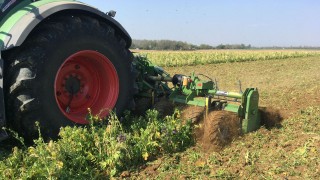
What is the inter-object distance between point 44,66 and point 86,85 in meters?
0.89

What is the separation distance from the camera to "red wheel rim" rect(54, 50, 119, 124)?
3861 mm

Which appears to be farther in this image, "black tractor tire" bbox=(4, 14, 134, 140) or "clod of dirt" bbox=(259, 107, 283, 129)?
"clod of dirt" bbox=(259, 107, 283, 129)

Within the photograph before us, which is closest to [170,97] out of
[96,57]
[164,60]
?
[96,57]

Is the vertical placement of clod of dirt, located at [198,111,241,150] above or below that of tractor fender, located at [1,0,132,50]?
below

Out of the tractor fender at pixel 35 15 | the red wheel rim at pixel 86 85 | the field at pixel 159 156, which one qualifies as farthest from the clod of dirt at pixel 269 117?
the tractor fender at pixel 35 15

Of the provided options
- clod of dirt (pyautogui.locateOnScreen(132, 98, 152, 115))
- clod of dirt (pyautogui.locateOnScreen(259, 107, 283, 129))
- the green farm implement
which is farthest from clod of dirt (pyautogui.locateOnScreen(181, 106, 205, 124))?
clod of dirt (pyautogui.locateOnScreen(259, 107, 283, 129))

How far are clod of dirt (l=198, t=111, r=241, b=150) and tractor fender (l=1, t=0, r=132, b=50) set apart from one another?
64.9 inches

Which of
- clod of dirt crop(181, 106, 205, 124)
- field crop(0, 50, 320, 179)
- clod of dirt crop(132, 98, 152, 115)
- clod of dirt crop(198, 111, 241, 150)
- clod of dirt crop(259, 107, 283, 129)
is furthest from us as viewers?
clod of dirt crop(132, 98, 152, 115)

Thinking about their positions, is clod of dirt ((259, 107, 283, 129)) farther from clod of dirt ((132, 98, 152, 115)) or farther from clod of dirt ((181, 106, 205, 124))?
clod of dirt ((132, 98, 152, 115))

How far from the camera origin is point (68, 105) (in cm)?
390

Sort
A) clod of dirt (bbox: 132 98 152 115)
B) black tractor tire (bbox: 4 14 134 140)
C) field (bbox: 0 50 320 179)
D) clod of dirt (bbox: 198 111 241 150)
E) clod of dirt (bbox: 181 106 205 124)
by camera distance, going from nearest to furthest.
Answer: field (bbox: 0 50 320 179) → black tractor tire (bbox: 4 14 134 140) → clod of dirt (bbox: 198 111 241 150) → clod of dirt (bbox: 181 106 205 124) → clod of dirt (bbox: 132 98 152 115)

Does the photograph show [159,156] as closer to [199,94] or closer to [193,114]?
[193,114]

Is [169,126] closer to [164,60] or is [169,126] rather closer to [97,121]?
[97,121]

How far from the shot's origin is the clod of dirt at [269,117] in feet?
14.9
